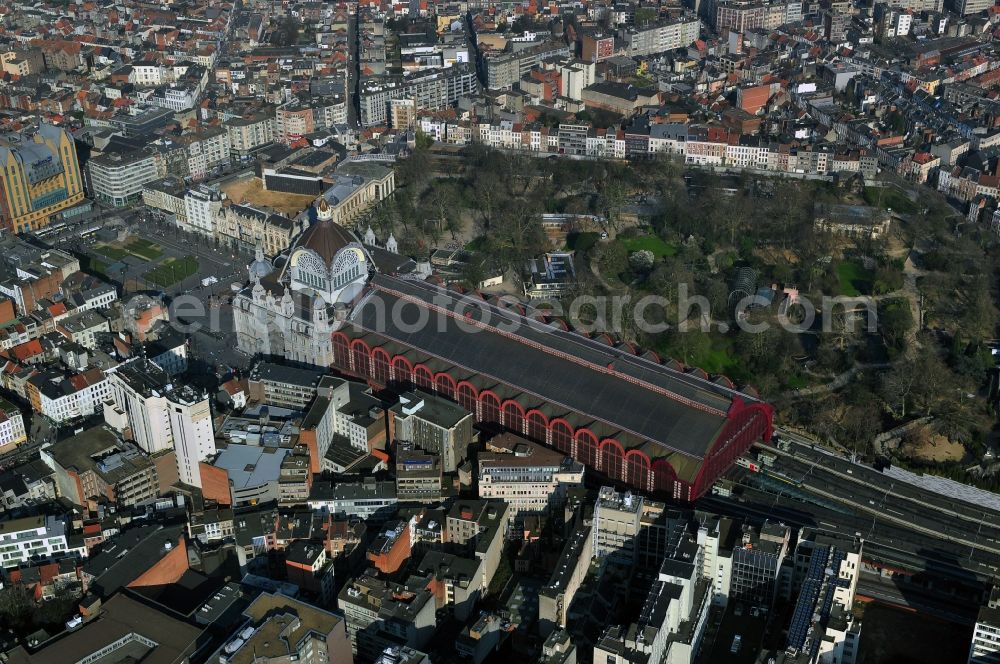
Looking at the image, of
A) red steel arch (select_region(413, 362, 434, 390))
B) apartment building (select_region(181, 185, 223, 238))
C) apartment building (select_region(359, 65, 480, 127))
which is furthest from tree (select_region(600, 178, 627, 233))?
apartment building (select_region(181, 185, 223, 238))

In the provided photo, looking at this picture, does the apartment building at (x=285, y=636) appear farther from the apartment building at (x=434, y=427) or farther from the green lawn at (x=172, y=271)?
the green lawn at (x=172, y=271)

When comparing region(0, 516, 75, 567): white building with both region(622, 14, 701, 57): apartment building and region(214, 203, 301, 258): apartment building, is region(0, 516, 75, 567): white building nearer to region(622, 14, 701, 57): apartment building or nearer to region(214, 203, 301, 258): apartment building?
region(214, 203, 301, 258): apartment building

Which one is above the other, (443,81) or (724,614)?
(443,81)

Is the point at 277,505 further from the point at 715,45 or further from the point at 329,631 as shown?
the point at 715,45

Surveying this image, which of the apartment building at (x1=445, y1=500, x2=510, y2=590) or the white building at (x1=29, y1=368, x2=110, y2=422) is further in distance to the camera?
the white building at (x1=29, y1=368, x2=110, y2=422)

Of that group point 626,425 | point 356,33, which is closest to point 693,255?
point 626,425

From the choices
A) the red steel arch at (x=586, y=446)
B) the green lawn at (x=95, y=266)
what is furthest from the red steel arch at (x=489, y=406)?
the green lawn at (x=95, y=266)
